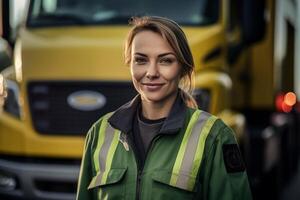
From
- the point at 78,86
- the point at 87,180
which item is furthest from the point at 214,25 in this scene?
the point at 87,180

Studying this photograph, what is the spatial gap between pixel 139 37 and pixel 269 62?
6099 mm

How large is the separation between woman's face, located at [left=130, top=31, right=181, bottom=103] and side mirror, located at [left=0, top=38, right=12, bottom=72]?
4001 mm

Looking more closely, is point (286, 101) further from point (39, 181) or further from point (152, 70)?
point (152, 70)

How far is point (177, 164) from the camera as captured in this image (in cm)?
224

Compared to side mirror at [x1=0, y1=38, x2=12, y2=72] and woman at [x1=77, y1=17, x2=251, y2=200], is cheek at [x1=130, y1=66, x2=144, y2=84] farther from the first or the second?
side mirror at [x1=0, y1=38, x2=12, y2=72]

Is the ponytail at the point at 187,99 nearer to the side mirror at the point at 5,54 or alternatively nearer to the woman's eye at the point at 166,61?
the woman's eye at the point at 166,61

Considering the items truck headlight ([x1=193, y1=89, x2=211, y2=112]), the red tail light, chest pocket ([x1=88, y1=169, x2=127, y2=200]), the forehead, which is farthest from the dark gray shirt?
the red tail light

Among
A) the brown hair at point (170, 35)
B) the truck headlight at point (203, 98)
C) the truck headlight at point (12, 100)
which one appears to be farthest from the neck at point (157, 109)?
the truck headlight at point (12, 100)

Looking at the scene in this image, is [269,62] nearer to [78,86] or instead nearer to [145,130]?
[78,86]

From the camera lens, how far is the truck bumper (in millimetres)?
5555

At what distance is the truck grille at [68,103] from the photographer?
18.3 ft

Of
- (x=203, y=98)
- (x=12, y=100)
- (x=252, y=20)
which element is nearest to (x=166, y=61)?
(x=203, y=98)

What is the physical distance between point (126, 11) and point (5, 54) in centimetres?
109

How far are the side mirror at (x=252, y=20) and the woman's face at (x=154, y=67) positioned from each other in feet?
13.1
